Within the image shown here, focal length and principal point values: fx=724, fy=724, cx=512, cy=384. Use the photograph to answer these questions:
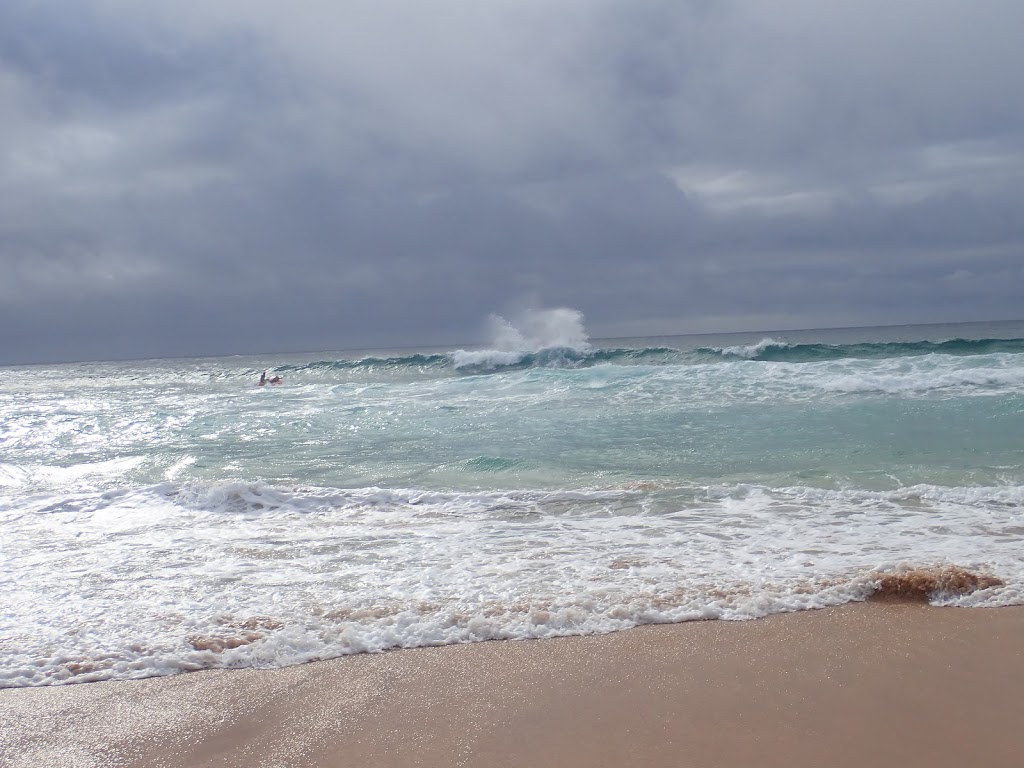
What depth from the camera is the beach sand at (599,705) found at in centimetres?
260

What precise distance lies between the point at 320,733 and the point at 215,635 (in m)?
1.23

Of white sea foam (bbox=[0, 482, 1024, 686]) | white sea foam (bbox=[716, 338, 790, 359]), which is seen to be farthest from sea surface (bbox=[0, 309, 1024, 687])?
white sea foam (bbox=[716, 338, 790, 359])

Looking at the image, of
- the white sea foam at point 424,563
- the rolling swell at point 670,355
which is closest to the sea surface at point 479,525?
the white sea foam at point 424,563

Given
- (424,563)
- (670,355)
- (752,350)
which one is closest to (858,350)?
(752,350)

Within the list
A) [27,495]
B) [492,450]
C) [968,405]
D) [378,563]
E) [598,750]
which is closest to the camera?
[598,750]

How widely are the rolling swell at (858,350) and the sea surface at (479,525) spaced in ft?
45.8

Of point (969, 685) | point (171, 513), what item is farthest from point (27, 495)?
point (969, 685)

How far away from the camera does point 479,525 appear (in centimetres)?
610

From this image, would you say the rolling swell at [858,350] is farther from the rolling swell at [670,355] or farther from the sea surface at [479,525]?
the sea surface at [479,525]

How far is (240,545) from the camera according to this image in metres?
5.62

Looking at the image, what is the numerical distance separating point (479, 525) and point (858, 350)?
1098 inches

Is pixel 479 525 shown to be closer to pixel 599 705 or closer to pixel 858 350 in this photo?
pixel 599 705

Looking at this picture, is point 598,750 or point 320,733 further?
point 320,733

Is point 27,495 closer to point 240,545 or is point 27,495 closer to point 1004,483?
point 240,545
